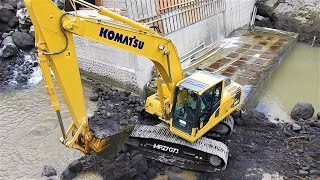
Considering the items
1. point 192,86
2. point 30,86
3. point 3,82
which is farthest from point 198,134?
point 3,82

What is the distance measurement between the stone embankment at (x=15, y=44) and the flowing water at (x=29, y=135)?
1.37m

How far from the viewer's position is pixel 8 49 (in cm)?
1502

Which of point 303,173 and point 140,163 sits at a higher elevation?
point 140,163

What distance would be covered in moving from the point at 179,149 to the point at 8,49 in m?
10.0

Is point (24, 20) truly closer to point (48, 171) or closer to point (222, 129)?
point (48, 171)

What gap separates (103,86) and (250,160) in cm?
621

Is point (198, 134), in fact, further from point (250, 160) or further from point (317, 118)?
point (317, 118)

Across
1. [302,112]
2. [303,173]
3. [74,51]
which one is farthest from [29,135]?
[302,112]

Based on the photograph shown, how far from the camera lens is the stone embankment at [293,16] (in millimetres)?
18500

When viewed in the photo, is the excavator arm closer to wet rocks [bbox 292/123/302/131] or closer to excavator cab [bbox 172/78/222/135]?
excavator cab [bbox 172/78/222/135]

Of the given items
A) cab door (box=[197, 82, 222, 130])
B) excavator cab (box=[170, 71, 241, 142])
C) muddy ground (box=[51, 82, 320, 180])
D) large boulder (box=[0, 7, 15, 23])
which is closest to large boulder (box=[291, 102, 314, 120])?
muddy ground (box=[51, 82, 320, 180])

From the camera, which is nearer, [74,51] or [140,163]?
[74,51]

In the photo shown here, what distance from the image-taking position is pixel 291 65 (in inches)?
623

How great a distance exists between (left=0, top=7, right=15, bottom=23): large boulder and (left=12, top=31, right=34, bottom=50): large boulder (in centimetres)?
176
